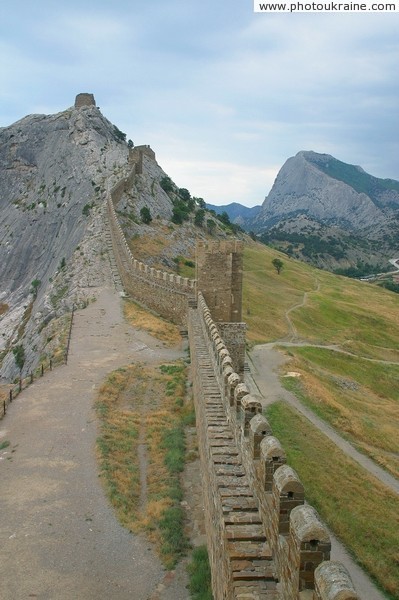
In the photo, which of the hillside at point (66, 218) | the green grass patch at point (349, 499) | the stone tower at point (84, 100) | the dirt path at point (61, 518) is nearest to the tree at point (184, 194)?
the hillside at point (66, 218)

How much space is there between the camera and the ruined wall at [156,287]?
32331 mm

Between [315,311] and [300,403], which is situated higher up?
[300,403]

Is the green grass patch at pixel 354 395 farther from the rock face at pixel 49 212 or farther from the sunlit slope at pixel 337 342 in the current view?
the rock face at pixel 49 212

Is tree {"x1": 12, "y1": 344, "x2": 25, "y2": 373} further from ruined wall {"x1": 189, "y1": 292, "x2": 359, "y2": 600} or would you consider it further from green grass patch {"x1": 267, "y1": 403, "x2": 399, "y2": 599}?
ruined wall {"x1": 189, "y1": 292, "x2": 359, "y2": 600}

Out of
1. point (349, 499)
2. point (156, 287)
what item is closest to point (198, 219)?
point (156, 287)

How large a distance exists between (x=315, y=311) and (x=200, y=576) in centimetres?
6187

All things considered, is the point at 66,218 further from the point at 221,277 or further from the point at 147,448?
the point at 147,448

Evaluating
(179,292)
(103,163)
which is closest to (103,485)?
(179,292)

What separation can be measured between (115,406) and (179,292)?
45.3 ft

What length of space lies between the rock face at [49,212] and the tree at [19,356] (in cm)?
59

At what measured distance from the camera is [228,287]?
27891 millimetres

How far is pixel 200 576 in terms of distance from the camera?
992 cm

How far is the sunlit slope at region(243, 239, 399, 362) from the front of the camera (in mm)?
55781

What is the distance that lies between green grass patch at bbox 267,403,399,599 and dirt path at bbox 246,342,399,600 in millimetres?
406
